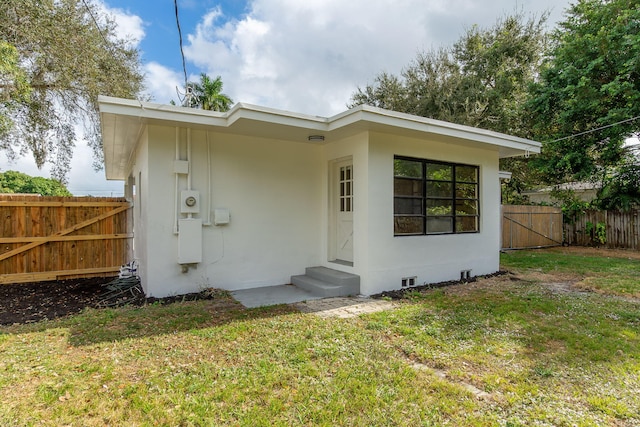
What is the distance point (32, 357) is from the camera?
3057mm

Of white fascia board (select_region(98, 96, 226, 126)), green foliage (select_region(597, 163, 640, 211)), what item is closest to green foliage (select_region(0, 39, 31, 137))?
white fascia board (select_region(98, 96, 226, 126))

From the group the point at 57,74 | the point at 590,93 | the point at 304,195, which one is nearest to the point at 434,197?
the point at 304,195

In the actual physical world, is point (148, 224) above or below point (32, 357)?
above

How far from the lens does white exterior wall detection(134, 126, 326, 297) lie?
206 inches

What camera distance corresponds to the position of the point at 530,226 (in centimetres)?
1299

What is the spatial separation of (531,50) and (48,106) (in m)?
18.9

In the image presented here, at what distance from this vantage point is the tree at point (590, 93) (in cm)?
1102

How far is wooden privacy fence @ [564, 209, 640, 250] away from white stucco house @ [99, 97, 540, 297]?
8319 millimetres

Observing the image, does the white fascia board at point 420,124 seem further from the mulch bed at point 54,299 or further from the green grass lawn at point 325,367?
the mulch bed at point 54,299

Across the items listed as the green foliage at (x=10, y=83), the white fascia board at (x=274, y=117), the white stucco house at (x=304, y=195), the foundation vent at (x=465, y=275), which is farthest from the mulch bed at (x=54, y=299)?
the foundation vent at (x=465, y=275)

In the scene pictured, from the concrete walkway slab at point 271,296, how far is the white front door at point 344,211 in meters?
1.15

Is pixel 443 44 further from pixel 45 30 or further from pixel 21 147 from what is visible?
pixel 21 147

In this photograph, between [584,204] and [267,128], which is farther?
[584,204]

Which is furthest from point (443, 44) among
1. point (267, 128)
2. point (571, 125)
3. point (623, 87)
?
point (267, 128)
